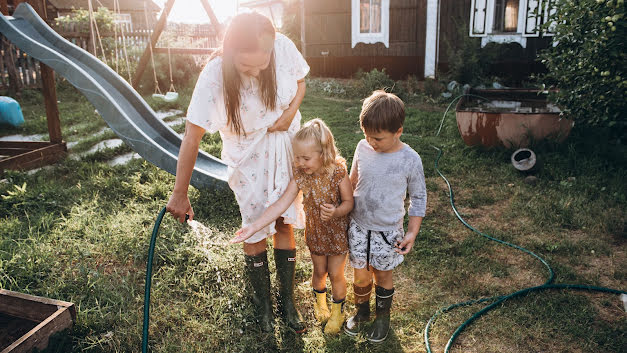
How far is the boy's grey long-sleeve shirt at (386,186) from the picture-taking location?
223 centimetres

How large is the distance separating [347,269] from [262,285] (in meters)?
0.84

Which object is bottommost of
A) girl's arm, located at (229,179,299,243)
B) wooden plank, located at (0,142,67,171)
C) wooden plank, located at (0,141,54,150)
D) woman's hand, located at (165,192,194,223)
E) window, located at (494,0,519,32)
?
wooden plank, located at (0,142,67,171)

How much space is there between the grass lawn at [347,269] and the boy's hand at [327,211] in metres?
0.70

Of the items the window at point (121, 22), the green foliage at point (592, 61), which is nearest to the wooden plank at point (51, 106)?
the window at point (121, 22)

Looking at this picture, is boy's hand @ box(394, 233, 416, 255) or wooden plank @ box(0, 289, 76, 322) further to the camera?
wooden plank @ box(0, 289, 76, 322)

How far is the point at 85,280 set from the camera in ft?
9.23

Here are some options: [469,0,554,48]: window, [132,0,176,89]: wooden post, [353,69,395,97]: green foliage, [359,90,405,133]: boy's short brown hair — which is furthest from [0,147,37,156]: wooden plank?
[469,0,554,48]: window

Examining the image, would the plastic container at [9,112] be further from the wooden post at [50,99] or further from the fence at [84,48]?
the fence at [84,48]

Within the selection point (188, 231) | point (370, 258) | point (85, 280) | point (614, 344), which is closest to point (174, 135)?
point (188, 231)

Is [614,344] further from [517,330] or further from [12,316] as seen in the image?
[12,316]

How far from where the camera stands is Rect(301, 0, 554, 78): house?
10.4 m

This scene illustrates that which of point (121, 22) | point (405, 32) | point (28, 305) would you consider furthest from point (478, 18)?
point (28, 305)

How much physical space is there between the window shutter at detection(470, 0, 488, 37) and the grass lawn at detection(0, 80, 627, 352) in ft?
20.1

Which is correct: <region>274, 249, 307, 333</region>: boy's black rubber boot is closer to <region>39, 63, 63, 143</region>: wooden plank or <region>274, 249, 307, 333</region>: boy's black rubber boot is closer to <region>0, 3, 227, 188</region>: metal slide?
<region>0, 3, 227, 188</region>: metal slide
